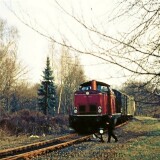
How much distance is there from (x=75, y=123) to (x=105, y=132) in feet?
8.35

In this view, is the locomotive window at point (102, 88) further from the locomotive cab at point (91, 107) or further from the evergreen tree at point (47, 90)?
the evergreen tree at point (47, 90)

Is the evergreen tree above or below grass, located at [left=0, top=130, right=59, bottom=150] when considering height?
above

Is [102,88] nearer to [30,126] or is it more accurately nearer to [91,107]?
[91,107]

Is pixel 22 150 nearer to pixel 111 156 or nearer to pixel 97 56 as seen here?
pixel 111 156

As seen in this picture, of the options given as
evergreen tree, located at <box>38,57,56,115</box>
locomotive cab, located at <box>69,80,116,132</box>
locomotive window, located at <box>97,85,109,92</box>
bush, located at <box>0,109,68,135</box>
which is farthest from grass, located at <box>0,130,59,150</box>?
evergreen tree, located at <box>38,57,56,115</box>

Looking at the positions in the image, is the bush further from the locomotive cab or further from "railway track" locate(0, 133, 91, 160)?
"railway track" locate(0, 133, 91, 160)

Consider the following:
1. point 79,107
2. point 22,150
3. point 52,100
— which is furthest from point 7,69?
point 22,150

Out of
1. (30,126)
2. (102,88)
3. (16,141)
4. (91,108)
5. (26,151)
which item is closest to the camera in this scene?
(26,151)

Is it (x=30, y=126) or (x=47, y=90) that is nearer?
(x=30, y=126)

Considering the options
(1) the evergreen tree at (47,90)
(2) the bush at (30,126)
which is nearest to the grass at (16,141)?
(2) the bush at (30,126)

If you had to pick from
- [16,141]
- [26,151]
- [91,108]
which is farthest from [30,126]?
[26,151]

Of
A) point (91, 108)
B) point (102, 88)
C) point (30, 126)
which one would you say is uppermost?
point (102, 88)

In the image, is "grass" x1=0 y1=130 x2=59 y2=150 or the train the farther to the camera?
the train

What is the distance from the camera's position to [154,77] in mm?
4941
